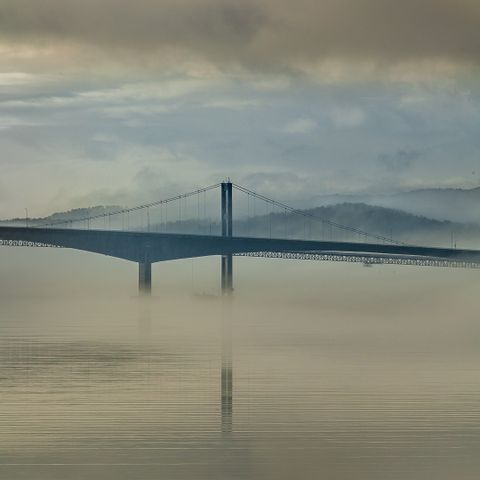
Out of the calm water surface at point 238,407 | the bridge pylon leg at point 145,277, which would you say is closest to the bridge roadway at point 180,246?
the bridge pylon leg at point 145,277

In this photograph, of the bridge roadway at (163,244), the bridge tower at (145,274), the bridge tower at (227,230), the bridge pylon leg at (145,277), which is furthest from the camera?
the bridge tower at (227,230)

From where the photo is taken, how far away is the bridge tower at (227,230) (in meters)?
162

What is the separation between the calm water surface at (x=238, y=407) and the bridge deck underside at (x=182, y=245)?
55.7 meters

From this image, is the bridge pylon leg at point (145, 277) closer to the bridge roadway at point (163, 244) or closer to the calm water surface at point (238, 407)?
the bridge roadway at point (163, 244)

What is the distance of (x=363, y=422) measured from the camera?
1734 inches

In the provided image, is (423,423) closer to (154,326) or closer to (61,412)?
(61,412)

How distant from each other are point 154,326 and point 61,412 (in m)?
58.5

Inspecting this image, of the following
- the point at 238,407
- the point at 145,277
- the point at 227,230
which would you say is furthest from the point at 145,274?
the point at 238,407

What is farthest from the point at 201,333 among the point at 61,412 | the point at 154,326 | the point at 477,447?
the point at 477,447

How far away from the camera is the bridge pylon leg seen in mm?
151000

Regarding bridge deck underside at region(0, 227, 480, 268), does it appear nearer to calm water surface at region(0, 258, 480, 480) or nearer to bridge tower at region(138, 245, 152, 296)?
bridge tower at region(138, 245, 152, 296)

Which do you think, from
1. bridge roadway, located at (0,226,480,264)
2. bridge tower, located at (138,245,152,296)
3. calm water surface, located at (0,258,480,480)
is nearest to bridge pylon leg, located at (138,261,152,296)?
bridge tower, located at (138,245,152,296)

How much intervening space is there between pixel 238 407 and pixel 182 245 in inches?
4010

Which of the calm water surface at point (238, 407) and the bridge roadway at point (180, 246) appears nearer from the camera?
the calm water surface at point (238, 407)
